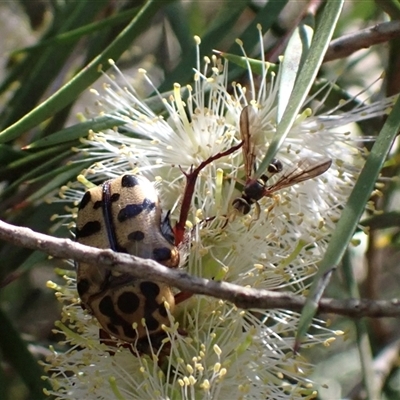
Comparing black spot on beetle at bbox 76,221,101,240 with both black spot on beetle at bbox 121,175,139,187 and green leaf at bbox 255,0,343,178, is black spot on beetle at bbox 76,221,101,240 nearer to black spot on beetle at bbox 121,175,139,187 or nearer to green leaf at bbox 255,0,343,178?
black spot on beetle at bbox 121,175,139,187

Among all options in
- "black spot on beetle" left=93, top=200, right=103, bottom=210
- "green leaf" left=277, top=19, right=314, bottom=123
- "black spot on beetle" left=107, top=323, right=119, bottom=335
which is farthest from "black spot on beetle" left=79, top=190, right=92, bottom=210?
"green leaf" left=277, top=19, right=314, bottom=123

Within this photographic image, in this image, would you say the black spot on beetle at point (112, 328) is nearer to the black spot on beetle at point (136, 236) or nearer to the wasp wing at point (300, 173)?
the black spot on beetle at point (136, 236)

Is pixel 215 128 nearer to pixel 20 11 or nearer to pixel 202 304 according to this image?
pixel 202 304

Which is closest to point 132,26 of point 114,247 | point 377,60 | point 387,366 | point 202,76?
point 202,76

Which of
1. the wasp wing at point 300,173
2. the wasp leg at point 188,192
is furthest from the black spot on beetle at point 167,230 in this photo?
the wasp wing at point 300,173

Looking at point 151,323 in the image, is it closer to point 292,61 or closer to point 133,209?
point 133,209

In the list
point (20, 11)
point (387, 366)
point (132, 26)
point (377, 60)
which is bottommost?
point (387, 366)
